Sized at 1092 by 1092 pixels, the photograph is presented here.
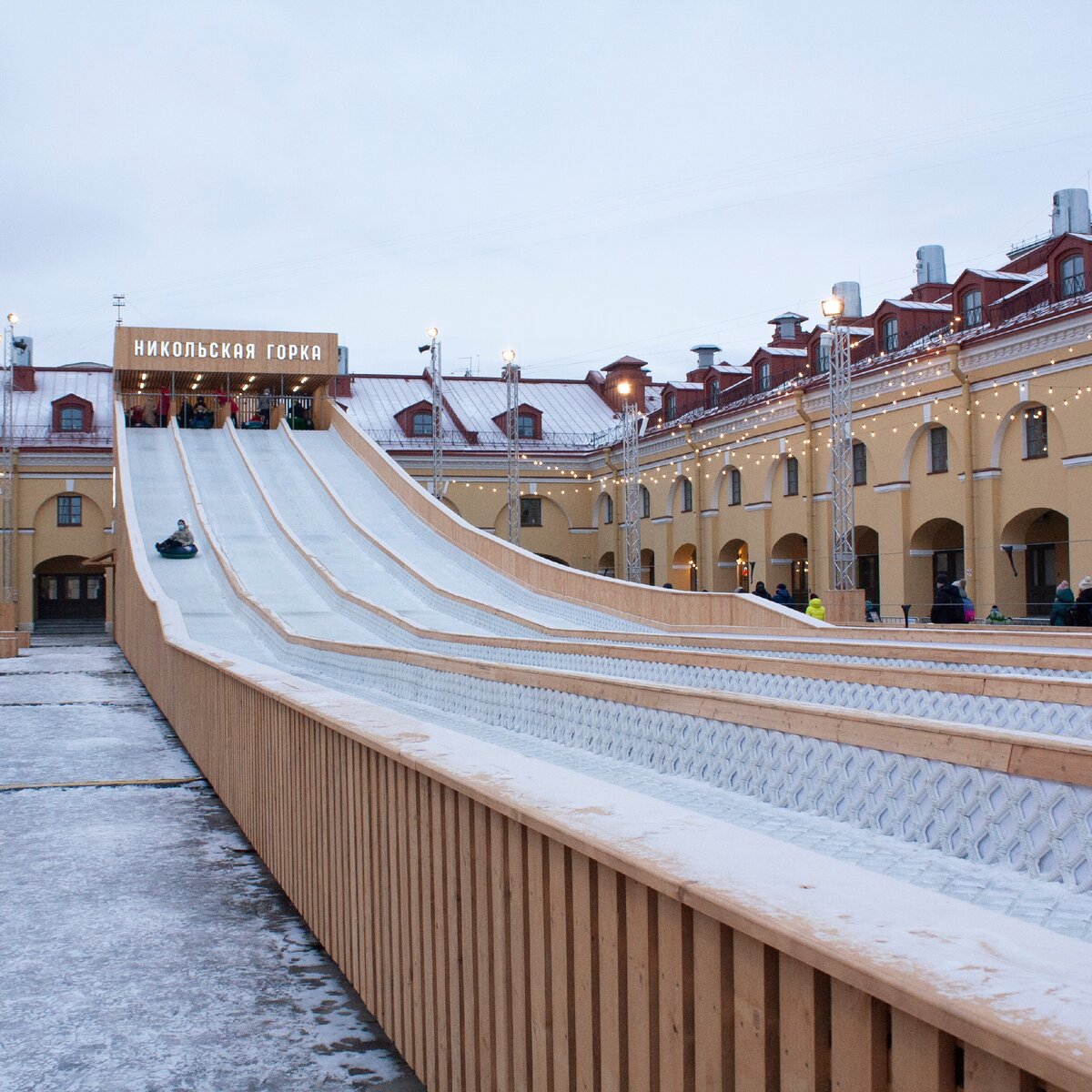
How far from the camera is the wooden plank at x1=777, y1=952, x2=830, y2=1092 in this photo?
79.7 inches

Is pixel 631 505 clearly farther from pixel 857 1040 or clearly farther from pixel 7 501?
pixel 857 1040

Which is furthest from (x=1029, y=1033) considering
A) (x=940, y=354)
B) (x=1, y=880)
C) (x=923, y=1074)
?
(x=940, y=354)

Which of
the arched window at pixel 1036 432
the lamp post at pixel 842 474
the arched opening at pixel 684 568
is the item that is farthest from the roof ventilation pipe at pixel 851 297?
the lamp post at pixel 842 474

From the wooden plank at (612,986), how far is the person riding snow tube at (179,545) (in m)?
25.6

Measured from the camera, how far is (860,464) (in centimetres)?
3167

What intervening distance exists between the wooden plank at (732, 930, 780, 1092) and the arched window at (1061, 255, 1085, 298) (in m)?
25.8

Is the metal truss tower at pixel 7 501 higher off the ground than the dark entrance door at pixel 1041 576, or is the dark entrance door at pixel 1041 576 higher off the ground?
the metal truss tower at pixel 7 501

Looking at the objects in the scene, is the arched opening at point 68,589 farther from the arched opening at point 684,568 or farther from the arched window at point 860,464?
the arched window at point 860,464

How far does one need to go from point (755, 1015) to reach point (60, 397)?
50.4 meters

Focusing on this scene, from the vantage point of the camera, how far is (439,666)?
38.8 feet

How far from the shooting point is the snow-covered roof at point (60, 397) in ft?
150

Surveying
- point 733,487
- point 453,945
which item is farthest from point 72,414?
point 453,945

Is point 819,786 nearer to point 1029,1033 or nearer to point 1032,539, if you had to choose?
point 1029,1033

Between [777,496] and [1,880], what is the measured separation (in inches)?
1190
